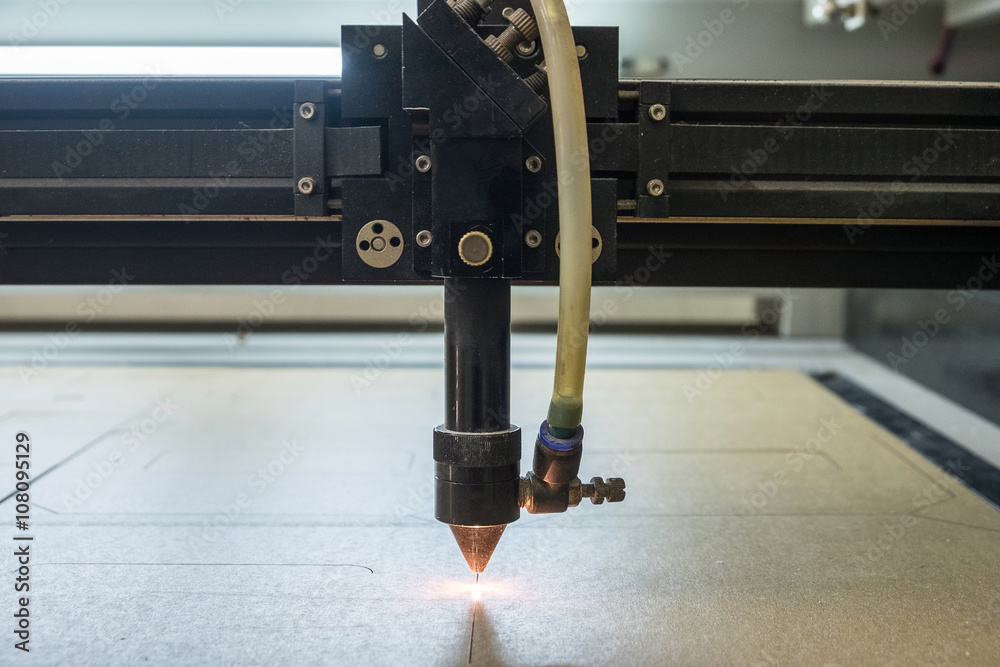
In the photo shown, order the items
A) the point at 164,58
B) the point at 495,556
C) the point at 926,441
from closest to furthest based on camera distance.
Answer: the point at 495,556, the point at 926,441, the point at 164,58

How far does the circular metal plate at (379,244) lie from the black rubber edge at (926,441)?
1115 mm

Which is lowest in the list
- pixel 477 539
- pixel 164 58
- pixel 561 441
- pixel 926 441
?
pixel 926 441

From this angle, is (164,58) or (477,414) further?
(164,58)

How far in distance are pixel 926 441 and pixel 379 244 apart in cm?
149

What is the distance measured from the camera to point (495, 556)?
1.02 m

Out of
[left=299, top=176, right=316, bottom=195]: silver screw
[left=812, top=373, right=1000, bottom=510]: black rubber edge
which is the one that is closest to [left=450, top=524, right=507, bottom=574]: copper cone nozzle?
[left=299, top=176, right=316, bottom=195]: silver screw

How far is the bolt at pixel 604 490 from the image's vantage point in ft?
2.47

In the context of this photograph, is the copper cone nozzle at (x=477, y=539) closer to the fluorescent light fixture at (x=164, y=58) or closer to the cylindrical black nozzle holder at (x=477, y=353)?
the cylindrical black nozzle holder at (x=477, y=353)

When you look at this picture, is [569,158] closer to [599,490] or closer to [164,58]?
[599,490]

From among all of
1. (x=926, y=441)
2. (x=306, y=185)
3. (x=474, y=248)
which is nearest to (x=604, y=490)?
(x=474, y=248)

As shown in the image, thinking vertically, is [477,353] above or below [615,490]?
above

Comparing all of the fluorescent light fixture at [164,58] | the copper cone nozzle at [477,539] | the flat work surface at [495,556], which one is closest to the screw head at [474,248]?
the copper cone nozzle at [477,539]

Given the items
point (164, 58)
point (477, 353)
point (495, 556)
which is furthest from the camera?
point (164, 58)

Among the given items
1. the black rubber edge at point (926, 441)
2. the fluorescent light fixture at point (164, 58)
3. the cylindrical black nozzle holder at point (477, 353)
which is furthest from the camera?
the fluorescent light fixture at point (164, 58)
